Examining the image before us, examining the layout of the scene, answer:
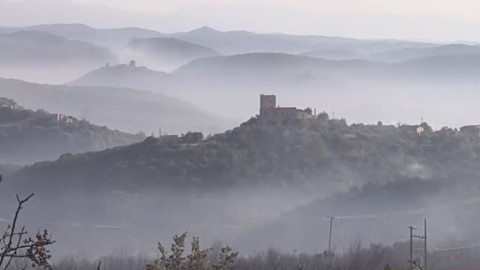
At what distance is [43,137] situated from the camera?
84062 mm

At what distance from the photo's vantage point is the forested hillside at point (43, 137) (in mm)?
81375

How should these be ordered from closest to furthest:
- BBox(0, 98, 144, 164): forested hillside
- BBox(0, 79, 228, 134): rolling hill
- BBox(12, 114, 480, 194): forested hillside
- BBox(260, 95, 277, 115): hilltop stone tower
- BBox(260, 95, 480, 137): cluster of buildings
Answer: BBox(12, 114, 480, 194): forested hillside → BBox(260, 95, 480, 137): cluster of buildings → BBox(260, 95, 277, 115): hilltop stone tower → BBox(0, 98, 144, 164): forested hillside → BBox(0, 79, 228, 134): rolling hill

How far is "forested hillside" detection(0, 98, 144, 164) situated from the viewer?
267 feet

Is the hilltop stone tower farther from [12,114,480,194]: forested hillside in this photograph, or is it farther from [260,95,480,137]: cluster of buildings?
[12,114,480,194]: forested hillside

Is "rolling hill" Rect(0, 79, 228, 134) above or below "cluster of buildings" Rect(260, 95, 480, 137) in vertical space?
above

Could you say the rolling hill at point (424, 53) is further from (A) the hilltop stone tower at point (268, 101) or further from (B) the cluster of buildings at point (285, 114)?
(A) the hilltop stone tower at point (268, 101)

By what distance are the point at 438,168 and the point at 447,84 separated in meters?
91.8

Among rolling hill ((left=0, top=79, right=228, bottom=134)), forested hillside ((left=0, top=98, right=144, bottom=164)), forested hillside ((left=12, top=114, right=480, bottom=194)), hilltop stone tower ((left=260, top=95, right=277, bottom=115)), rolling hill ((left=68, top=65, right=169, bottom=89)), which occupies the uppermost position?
rolling hill ((left=68, top=65, right=169, bottom=89))

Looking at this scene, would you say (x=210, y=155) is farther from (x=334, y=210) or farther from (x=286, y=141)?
(x=334, y=210)

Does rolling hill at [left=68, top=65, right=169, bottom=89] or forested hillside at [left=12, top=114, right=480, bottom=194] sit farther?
rolling hill at [left=68, top=65, right=169, bottom=89]

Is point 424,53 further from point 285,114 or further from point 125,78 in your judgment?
point 285,114

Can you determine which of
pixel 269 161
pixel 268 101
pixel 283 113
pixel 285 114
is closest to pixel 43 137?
pixel 268 101

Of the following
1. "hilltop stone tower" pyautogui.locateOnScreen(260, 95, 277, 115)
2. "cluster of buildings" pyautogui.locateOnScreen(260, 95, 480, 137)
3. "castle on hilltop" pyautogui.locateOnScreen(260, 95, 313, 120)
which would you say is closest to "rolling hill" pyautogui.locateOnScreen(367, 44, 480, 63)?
"cluster of buildings" pyautogui.locateOnScreen(260, 95, 480, 137)

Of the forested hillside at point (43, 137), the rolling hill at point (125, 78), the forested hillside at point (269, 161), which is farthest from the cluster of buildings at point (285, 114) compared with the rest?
the rolling hill at point (125, 78)
